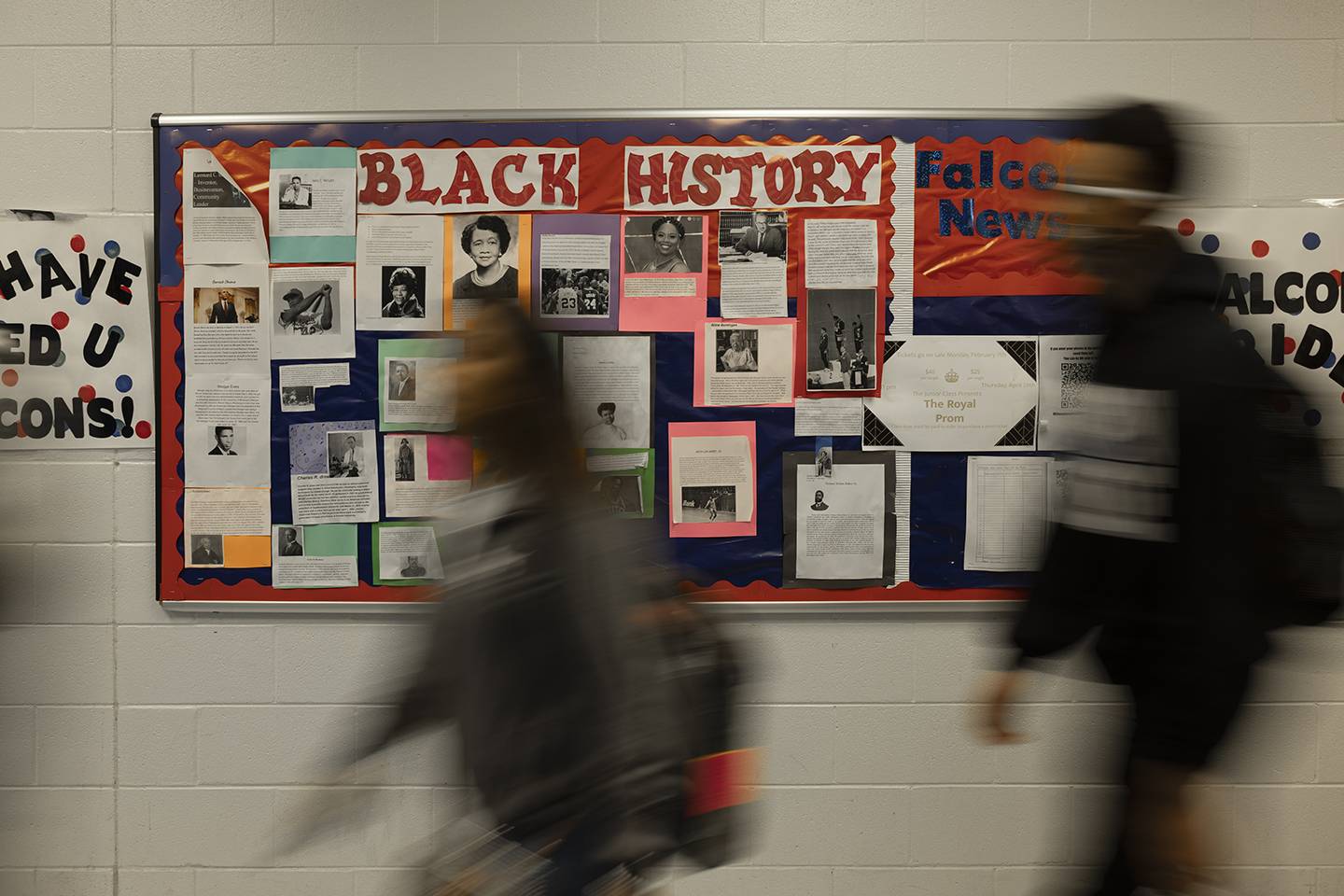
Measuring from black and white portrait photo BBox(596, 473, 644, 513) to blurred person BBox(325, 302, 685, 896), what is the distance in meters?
1.03

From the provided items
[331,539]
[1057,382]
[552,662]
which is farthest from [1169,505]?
[331,539]

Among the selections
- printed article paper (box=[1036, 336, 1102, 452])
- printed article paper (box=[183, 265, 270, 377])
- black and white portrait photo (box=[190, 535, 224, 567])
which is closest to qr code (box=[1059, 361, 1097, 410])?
printed article paper (box=[1036, 336, 1102, 452])

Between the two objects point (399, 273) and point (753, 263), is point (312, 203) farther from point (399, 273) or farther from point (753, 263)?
point (753, 263)

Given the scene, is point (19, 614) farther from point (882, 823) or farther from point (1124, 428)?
point (1124, 428)

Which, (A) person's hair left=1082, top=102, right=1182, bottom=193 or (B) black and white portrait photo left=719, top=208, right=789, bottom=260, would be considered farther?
(B) black and white portrait photo left=719, top=208, right=789, bottom=260

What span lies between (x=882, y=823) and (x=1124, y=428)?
4.57ft

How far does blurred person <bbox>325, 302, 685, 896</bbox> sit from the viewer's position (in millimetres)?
1243

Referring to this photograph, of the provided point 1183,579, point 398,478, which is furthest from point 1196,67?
point 398,478

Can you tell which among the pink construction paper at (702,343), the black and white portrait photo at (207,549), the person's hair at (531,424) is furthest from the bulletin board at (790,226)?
the person's hair at (531,424)

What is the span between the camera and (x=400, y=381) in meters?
2.37

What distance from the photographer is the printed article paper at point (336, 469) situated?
2371 millimetres

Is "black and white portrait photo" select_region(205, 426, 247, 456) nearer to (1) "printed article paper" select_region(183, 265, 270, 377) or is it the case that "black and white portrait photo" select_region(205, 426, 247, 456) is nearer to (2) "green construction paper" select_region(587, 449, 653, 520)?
(1) "printed article paper" select_region(183, 265, 270, 377)

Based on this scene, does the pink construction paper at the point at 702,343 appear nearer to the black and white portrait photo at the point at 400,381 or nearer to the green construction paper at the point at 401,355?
the green construction paper at the point at 401,355

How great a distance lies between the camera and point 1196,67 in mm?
2342
